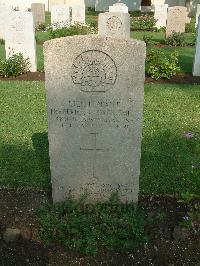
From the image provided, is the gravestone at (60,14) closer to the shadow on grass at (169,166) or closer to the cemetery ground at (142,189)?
the cemetery ground at (142,189)

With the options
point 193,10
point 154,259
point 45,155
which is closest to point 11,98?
point 45,155

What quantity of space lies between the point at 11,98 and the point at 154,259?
5.40 m

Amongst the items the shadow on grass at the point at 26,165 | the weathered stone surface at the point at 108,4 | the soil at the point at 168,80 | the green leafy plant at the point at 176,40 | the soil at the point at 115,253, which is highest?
the weathered stone surface at the point at 108,4

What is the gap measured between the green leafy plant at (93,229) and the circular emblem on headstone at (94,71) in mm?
1217

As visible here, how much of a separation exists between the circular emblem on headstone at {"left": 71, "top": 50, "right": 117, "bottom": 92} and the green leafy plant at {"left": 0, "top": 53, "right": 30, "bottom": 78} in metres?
6.88

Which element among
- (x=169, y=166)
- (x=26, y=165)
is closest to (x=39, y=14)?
(x=26, y=165)

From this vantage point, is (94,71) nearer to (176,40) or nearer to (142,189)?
(142,189)

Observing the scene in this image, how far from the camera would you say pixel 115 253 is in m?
3.43

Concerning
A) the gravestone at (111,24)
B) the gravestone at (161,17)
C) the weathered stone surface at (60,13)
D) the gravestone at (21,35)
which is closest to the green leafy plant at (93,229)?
the gravestone at (21,35)

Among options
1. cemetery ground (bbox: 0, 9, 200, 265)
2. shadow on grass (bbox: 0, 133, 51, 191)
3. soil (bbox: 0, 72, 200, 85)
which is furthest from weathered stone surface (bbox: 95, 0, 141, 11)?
shadow on grass (bbox: 0, 133, 51, 191)

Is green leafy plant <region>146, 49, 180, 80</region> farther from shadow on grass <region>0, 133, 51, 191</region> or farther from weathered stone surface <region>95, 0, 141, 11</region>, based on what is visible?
weathered stone surface <region>95, 0, 141, 11</region>

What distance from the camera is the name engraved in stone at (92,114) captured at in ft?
11.2

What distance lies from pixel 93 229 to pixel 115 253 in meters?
0.29

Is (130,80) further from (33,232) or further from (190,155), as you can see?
(190,155)
